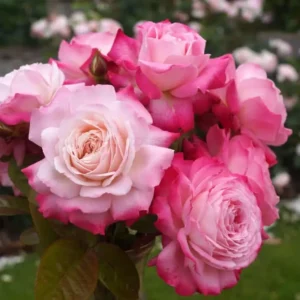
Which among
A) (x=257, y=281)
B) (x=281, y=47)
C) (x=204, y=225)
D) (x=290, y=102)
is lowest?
(x=290, y=102)

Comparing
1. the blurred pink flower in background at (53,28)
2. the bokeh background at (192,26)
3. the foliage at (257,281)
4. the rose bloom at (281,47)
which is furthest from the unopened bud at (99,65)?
the rose bloom at (281,47)

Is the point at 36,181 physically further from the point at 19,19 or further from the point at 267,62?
the point at 19,19

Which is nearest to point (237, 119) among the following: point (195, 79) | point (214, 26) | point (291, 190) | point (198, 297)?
point (195, 79)

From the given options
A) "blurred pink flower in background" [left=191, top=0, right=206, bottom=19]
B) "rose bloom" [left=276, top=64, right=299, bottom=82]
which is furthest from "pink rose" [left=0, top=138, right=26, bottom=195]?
"blurred pink flower in background" [left=191, top=0, right=206, bottom=19]

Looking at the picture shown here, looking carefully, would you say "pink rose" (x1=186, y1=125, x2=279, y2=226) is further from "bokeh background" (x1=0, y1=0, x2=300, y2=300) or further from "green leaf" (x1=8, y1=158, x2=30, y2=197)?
"bokeh background" (x1=0, y1=0, x2=300, y2=300)

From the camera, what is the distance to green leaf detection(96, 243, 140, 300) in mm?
578

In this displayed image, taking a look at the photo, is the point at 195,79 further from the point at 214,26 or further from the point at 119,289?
the point at 214,26

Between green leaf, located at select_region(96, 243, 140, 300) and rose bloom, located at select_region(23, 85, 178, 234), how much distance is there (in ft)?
0.22

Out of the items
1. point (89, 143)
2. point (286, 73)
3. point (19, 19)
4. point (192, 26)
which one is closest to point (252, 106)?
point (89, 143)

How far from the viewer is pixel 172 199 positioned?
0.55m

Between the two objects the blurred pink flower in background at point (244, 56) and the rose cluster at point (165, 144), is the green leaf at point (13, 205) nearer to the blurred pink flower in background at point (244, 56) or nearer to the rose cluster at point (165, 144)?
the rose cluster at point (165, 144)

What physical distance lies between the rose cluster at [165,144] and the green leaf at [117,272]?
41 millimetres

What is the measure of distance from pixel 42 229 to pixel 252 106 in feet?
0.77

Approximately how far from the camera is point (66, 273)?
560 millimetres
